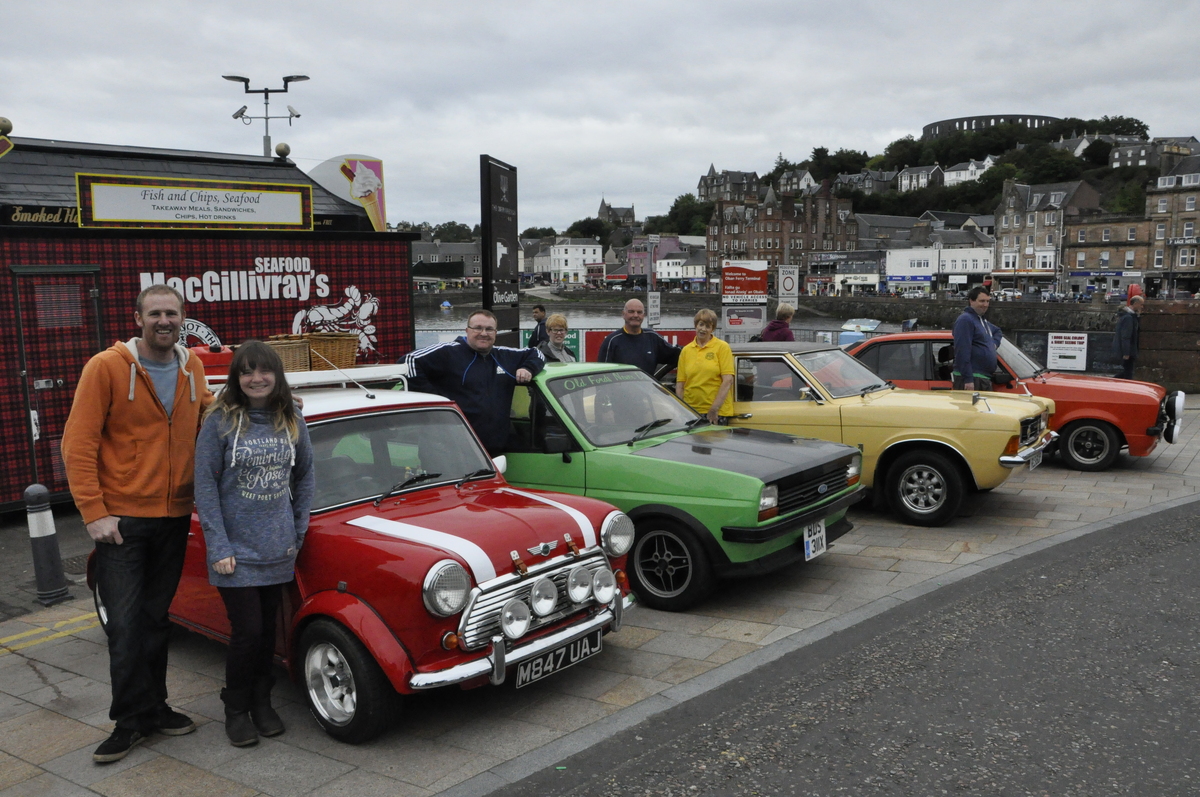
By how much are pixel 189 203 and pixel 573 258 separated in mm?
167991

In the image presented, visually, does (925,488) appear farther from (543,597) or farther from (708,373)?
Result: (543,597)

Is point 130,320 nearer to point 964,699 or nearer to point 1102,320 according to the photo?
point 964,699

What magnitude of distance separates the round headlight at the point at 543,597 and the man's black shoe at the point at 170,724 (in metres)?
1.81

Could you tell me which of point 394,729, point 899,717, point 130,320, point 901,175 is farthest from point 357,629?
point 901,175

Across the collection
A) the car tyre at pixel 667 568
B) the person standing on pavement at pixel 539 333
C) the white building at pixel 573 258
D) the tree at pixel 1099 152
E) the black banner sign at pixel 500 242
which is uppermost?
the tree at pixel 1099 152

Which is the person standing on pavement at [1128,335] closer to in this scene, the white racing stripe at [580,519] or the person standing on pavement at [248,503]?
the white racing stripe at [580,519]

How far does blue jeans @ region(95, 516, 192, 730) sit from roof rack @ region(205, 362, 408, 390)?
54.6 inches

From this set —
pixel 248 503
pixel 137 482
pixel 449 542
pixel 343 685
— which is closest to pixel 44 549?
pixel 137 482

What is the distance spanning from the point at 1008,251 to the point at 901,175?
67665 mm

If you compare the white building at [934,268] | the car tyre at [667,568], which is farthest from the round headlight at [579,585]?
the white building at [934,268]

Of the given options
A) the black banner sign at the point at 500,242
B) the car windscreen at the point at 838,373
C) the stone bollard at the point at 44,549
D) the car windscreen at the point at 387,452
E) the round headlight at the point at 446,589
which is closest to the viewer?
the round headlight at the point at 446,589

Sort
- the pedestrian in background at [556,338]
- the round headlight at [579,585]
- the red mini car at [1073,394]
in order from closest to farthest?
the round headlight at [579,585]
the red mini car at [1073,394]
the pedestrian in background at [556,338]

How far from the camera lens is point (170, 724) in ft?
14.4

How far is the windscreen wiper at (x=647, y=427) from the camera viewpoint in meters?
6.69
